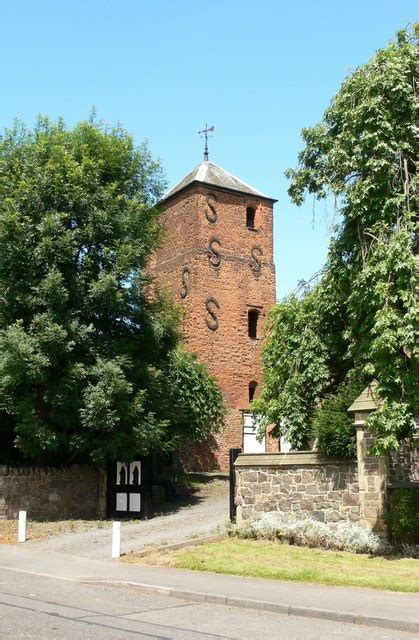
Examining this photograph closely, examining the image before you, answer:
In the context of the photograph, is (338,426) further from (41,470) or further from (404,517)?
(41,470)

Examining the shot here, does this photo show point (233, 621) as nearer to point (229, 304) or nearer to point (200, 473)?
point (200, 473)

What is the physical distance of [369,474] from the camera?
50.3 feet

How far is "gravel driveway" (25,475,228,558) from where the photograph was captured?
55.1 ft

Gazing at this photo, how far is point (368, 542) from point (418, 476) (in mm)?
2197

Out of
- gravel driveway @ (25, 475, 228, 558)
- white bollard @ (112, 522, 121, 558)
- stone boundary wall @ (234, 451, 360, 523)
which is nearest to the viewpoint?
white bollard @ (112, 522, 121, 558)

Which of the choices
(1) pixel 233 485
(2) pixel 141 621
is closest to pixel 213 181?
(1) pixel 233 485

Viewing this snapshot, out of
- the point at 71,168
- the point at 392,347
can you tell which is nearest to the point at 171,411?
the point at 71,168

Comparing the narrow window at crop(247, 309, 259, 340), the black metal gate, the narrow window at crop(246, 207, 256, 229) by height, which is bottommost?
the black metal gate

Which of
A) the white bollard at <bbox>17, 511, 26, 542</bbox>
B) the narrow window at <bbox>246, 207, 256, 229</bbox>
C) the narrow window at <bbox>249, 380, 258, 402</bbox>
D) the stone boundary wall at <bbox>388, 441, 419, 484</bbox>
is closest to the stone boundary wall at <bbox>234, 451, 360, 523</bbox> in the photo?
the stone boundary wall at <bbox>388, 441, 419, 484</bbox>

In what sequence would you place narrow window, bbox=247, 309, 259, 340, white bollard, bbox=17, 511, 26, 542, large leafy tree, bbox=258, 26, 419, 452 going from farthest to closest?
1. narrow window, bbox=247, 309, 259, 340
2. white bollard, bbox=17, 511, 26, 542
3. large leafy tree, bbox=258, 26, 419, 452

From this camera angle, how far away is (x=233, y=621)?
889 cm

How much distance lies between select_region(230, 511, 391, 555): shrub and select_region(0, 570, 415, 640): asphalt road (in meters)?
5.43

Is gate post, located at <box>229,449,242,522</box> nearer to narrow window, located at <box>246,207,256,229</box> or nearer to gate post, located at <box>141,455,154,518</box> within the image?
gate post, located at <box>141,455,154,518</box>

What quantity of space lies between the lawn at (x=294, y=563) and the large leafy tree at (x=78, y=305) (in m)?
6.27
